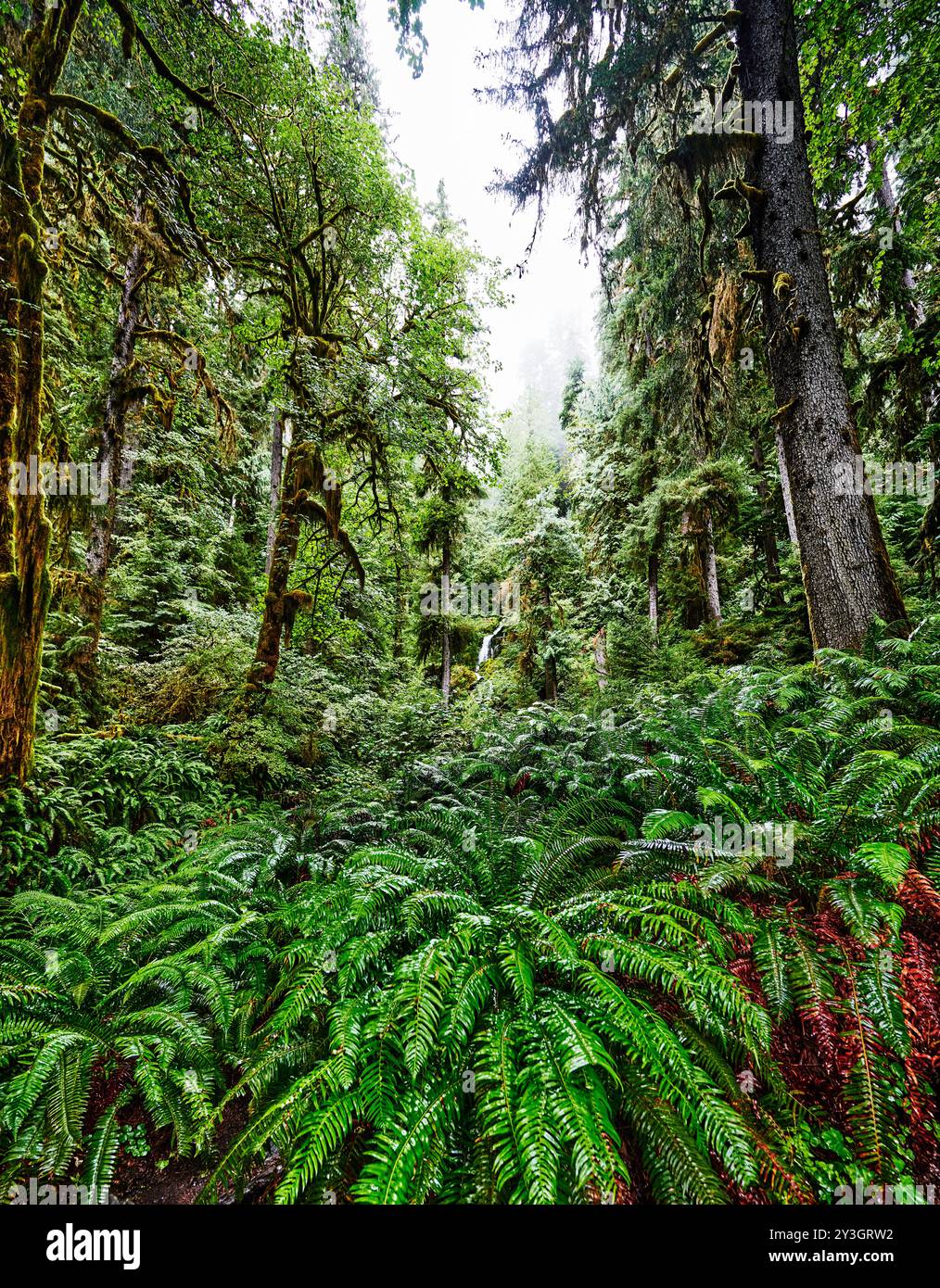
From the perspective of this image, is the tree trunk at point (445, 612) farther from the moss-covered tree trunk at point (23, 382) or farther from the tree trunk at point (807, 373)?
the moss-covered tree trunk at point (23, 382)

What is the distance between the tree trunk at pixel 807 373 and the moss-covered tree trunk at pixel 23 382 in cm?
684

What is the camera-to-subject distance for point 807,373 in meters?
5.22

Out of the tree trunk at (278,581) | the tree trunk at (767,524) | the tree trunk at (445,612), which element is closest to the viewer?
the tree trunk at (278,581)

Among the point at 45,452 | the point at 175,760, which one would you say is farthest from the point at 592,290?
the point at 175,760

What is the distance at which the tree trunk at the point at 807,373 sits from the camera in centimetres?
505

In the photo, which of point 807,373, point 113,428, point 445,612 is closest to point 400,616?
point 445,612

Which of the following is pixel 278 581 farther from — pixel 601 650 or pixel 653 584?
pixel 653 584

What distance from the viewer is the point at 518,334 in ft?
276

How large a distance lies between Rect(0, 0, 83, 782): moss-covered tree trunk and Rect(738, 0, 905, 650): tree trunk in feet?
22.4

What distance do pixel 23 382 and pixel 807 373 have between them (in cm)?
775

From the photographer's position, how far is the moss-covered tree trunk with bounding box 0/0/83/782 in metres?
4.58

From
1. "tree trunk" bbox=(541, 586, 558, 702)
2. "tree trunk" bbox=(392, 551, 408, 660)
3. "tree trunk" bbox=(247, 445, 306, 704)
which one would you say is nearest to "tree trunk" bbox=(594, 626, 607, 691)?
"tree trunk" bbox=(541, 586, 558, 702)

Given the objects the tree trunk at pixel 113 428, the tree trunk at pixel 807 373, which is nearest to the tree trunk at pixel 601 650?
the tree trunk at pixel 807 373

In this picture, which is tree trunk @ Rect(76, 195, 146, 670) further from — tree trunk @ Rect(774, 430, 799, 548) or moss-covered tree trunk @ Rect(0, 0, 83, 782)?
tree trunk @ Rect(774, 430, 799, 548)
